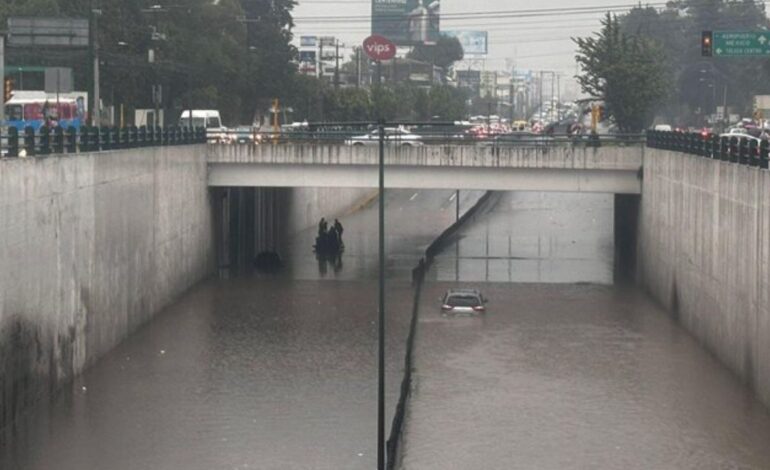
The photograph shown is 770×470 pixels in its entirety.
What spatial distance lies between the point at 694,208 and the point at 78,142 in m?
17.5

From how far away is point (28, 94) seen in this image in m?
70.9

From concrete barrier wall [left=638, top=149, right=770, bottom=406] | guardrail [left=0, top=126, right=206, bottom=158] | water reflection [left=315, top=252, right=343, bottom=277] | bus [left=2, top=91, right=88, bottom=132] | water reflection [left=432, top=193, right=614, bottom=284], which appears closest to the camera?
guardrail [left=0, top=126, right=206, bottom=158]

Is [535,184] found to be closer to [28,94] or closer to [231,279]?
[231,279]

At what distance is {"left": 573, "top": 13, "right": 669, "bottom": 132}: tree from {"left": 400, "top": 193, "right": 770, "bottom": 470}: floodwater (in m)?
37.7

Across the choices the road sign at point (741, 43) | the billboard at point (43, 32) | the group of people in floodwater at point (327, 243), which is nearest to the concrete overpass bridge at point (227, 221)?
the group of people in floodwater at point (327, 243)

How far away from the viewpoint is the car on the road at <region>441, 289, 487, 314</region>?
5081cm

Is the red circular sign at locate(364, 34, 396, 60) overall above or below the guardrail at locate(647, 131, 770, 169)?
above

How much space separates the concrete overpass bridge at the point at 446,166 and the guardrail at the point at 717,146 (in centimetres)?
204

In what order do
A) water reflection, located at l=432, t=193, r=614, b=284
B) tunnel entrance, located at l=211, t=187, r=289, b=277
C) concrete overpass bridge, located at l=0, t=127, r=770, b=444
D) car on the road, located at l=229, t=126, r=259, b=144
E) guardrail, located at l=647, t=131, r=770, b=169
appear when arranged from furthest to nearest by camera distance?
1. tunnel entrance, located at l=211, t=187, r=289, b=277
2. water reflection, located at l=432, t=193, r=614, b=284
3. car on the road, located at l=229, t=126, r=259, b=144
4. guardrail, located at l=647, t=131, r=770, b=169
5. concrete overpass bridge, located at l=0, t=127, r=770, b=444

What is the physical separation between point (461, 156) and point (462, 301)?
9064 mm

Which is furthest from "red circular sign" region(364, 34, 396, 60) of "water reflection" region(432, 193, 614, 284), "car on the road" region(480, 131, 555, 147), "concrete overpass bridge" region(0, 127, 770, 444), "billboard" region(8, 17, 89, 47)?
"car on the road" region(480, 131, 555, 147)

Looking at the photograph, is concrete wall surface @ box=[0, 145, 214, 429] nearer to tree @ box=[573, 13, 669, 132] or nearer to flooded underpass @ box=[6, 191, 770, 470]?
flooded underpass @ box=[6, 191, 770, 470]

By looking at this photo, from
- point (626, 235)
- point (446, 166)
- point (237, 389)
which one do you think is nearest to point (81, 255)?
point (237, 389)

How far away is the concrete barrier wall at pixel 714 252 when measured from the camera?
35562 millimetres
